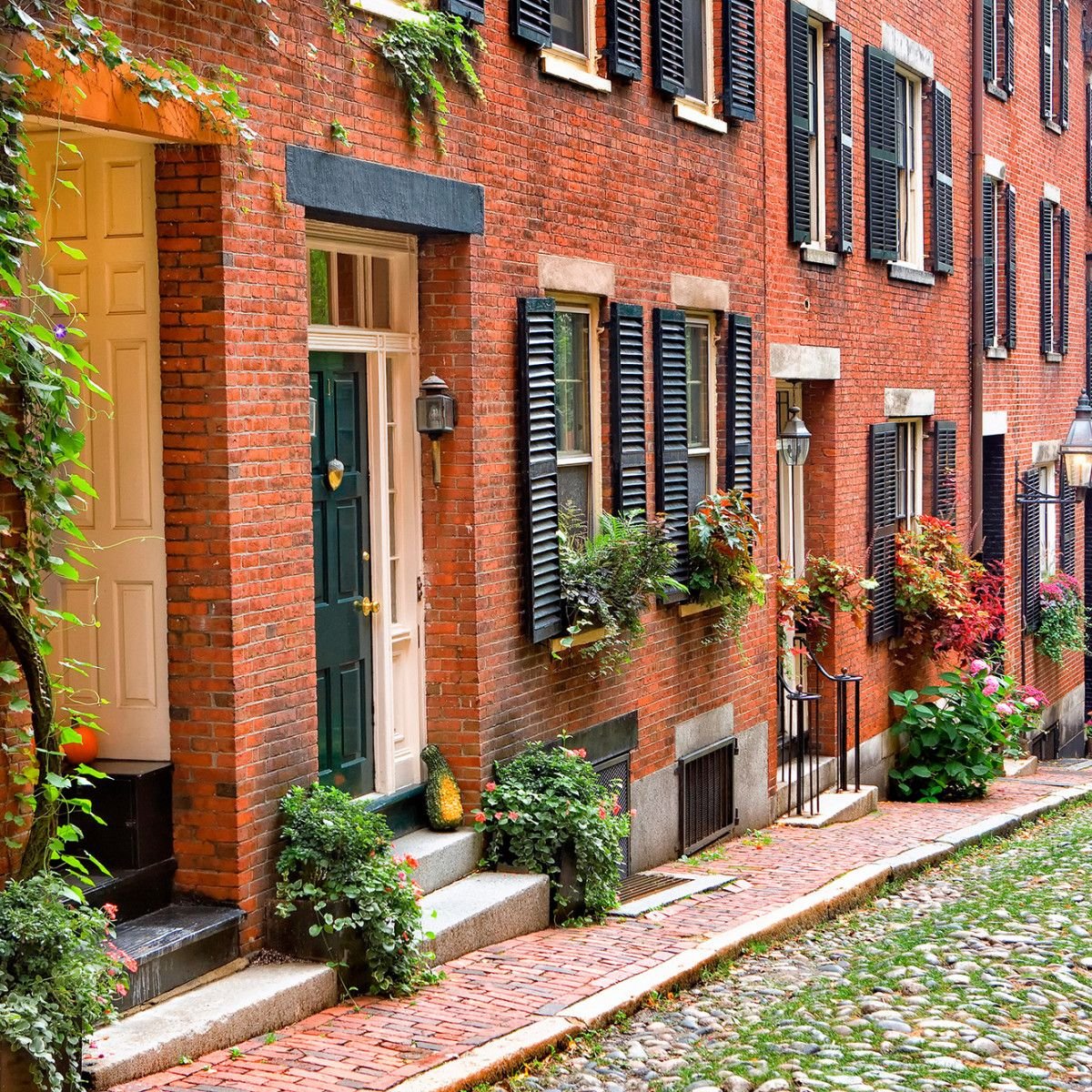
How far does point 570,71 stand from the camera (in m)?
9.73

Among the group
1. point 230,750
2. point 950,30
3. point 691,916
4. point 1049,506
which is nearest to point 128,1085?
point 230,750

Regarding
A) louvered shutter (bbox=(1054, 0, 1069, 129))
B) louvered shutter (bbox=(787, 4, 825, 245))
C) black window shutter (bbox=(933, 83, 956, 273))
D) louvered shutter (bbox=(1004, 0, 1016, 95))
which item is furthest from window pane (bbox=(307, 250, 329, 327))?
louvered shutter (bbox=(1054, 0, 1069, 129))

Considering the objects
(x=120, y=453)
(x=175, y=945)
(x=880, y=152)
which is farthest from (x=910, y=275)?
(x=175, y=945)

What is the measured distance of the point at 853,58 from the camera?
49.5ft

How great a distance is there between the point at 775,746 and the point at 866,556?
286cm

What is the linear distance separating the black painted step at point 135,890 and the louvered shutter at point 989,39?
601 inches

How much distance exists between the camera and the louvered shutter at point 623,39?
10.2 m

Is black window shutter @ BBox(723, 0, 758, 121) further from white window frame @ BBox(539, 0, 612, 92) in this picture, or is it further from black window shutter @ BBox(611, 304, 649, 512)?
black window shutter @ BBox(611, 304, 649, 512)

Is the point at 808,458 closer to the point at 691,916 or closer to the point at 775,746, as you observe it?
the point at 775,746

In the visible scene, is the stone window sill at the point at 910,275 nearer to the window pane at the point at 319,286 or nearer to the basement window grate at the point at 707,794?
the basement window grate at the point at 707,794

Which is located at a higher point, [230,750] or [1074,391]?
[1074,391]

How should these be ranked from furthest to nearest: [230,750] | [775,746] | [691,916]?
1. [775,746]
2. [691,916]
3. [230,750]

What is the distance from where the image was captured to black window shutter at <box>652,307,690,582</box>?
1096cm

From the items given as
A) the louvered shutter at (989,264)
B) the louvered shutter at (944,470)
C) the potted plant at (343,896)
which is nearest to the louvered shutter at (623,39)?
the potted plant at (343,896)
